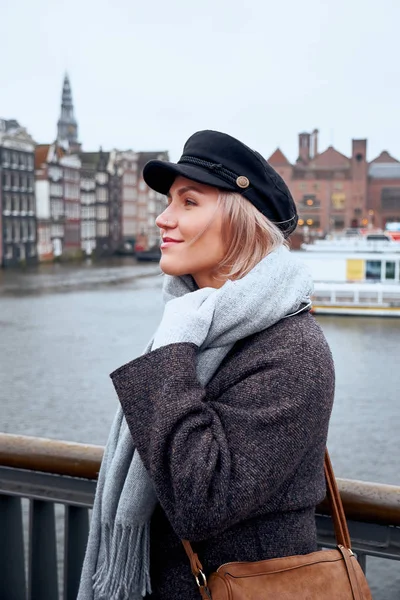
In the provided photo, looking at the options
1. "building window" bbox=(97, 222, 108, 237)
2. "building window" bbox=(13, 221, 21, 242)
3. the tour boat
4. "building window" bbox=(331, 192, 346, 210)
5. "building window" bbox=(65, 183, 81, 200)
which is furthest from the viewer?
"building window" bbox=(331, 192, 346, 210)

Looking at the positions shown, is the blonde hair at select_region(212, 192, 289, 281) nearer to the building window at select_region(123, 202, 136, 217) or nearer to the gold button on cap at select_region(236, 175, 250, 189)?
the gold button on cap at select_region(236, 175, 250, 189)

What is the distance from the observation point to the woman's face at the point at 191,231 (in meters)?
1.31

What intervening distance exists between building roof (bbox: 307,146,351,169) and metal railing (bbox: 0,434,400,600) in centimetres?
6322

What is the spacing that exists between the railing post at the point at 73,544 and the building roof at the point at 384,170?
65469 millimetres

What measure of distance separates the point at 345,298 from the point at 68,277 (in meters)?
16.2

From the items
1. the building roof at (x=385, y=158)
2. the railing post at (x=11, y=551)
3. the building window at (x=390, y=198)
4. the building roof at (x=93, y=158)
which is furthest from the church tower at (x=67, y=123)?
the railing post at (x=11, y=551)

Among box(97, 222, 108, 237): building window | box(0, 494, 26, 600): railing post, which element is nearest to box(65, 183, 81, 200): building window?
box(97, 222, 108, 237): building window

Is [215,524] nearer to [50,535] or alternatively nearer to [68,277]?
[50,535]

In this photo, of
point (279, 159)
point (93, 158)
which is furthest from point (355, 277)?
point (279, 159)

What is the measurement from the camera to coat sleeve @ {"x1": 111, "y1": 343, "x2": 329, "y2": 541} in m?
1.11

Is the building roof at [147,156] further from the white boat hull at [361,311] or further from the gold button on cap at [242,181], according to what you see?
the gold button on cap at [242,181]

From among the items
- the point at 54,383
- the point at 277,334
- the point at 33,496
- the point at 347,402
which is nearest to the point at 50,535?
the point at 33,496

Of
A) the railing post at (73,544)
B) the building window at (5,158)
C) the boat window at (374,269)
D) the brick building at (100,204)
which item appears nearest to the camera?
the railing post at (73,544)

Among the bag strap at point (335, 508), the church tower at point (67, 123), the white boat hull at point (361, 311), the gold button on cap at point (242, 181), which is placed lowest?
the white boat hull at point (361, 311)
